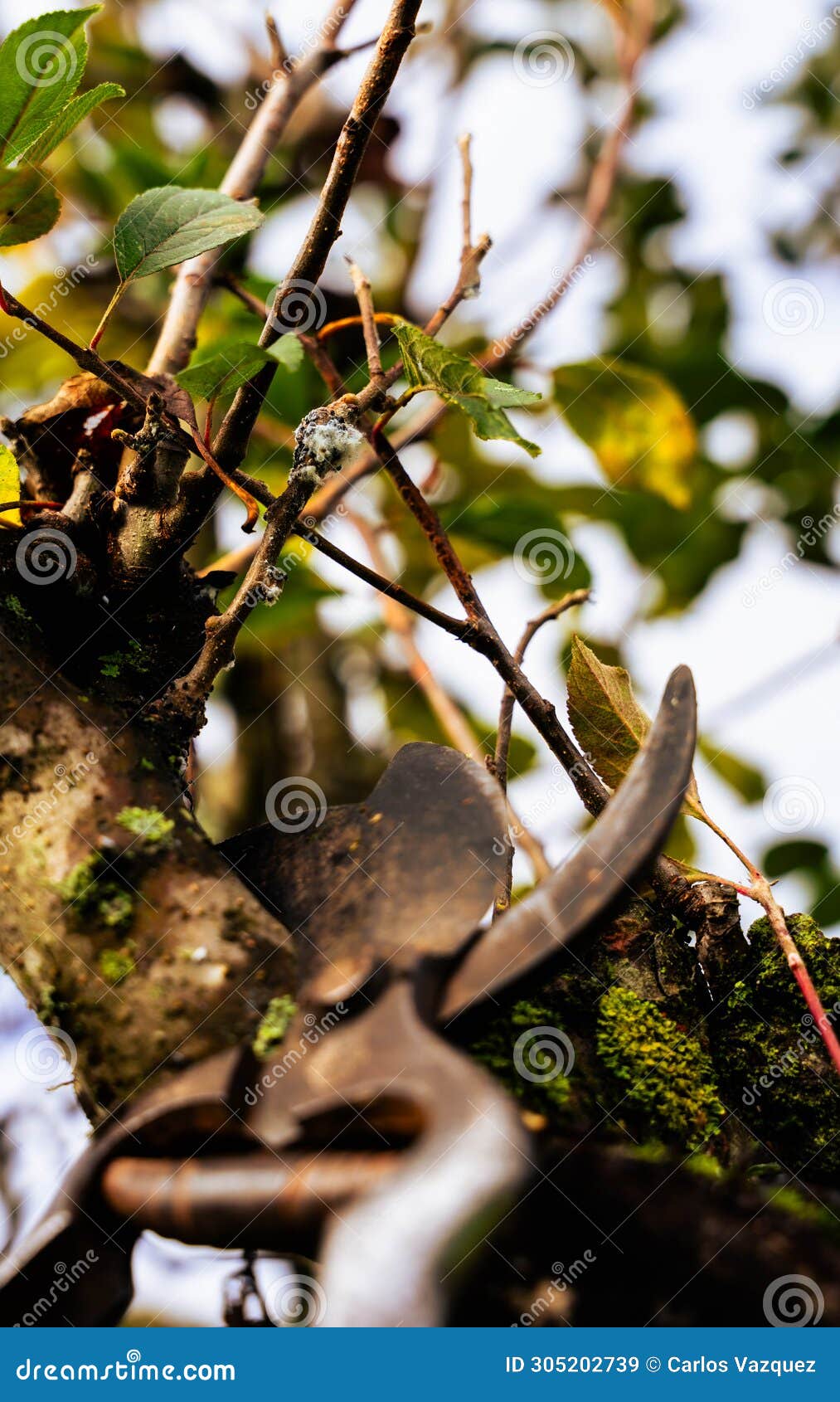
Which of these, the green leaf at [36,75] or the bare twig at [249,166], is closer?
the green leaf at [36,75]

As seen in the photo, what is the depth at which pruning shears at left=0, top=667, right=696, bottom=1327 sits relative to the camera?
16.8 inches

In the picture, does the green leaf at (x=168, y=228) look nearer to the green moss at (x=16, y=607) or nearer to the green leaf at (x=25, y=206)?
the green leaf at (x=25, y=206)

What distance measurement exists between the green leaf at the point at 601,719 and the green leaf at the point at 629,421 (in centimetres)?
75

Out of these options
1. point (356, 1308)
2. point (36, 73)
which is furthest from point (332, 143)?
point (356, 1308)

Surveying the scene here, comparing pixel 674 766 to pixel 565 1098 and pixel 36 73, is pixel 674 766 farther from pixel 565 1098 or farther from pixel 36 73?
pixel 36 73

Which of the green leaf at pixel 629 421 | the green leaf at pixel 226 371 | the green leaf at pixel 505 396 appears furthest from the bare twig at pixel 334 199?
the green leaf at pixel 629 421

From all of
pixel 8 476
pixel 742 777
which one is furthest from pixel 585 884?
pixel 742 777

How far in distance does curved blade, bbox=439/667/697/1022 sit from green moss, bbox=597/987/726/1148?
0.15 m

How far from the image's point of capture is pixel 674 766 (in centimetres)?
57

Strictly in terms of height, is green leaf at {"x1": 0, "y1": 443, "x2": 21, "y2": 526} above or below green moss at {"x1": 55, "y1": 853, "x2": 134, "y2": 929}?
above

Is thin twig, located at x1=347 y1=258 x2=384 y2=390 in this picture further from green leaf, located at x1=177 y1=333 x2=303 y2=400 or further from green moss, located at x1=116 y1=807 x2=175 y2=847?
green moss, located at x1=116 y1=807 x2=175 y2=847

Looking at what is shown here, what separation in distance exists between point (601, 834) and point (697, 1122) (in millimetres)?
221

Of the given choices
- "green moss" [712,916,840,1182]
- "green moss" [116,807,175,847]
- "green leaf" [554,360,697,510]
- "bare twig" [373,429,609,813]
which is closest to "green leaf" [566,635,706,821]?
"bare twig" [373,429,609,813]

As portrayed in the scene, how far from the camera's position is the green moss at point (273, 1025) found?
557mm
